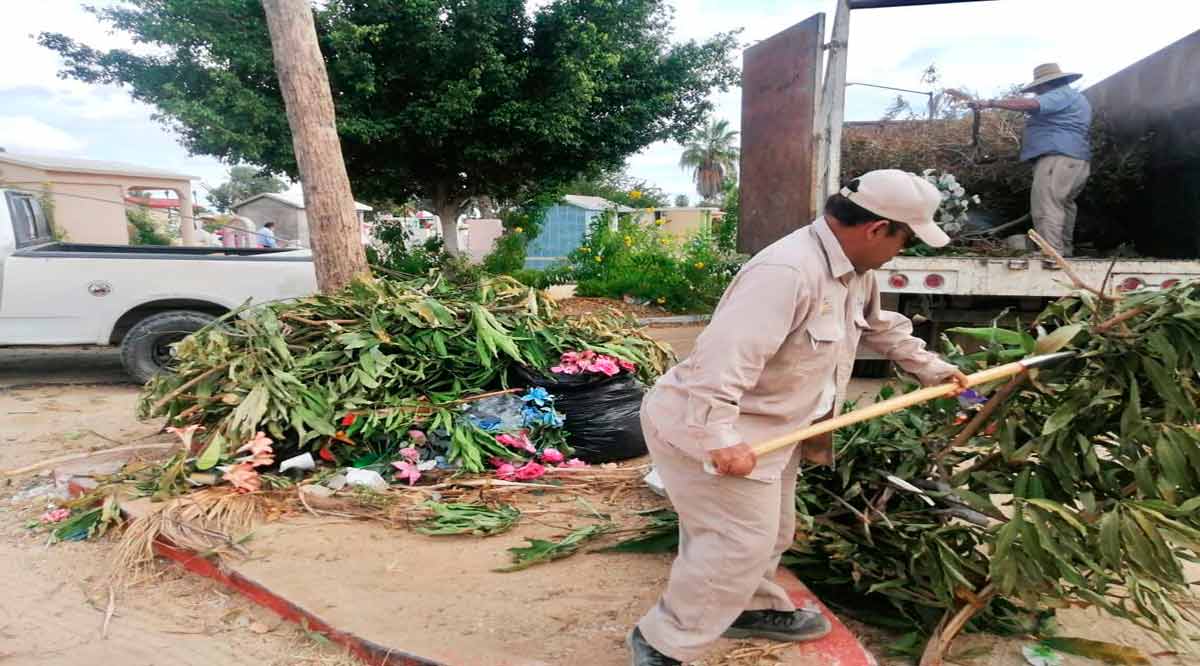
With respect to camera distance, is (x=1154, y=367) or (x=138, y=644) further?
(x=138, y=644)

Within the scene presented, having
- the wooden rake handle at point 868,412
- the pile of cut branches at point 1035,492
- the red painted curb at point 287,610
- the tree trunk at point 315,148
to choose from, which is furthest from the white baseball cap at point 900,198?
the tree trunk at point 315,148

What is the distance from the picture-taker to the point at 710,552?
203 centimetres

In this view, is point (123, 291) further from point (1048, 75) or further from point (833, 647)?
point (1048, 75)

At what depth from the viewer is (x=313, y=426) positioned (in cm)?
390

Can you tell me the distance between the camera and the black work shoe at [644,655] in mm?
2119

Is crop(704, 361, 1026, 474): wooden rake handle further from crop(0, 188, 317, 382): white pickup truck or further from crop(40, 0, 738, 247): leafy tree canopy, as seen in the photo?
crop(40, 0, 738, 247): leafy tree canopy

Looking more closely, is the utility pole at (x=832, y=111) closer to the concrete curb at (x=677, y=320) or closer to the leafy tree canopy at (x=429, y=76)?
the concrete curb at (x=677, y=320)

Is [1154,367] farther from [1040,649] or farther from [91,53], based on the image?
[91,53]

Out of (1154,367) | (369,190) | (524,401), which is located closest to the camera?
(1154,367)

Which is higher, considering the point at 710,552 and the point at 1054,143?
the point at 1054,143

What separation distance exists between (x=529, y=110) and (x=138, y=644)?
9.63 metres

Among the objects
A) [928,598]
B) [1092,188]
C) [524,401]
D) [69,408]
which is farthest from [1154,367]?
[69,408]

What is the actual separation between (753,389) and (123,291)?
6.11 meters

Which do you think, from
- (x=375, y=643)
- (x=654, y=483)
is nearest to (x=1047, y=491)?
(x=654, y=483)
